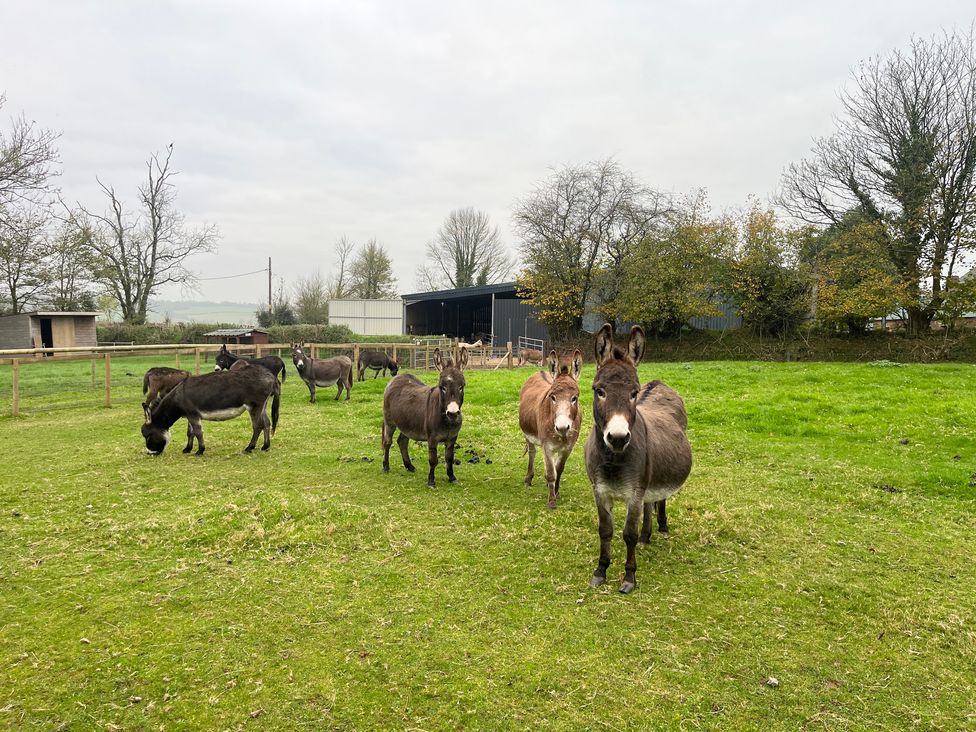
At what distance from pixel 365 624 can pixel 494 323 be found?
3852 cm

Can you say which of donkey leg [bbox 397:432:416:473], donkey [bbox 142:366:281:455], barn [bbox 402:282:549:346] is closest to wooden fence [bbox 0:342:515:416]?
barn [bbox 402:282:549:346]

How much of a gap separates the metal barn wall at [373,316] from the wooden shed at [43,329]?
734 inches

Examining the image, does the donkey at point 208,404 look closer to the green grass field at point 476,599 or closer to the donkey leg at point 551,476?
the green grass field at point 476,599

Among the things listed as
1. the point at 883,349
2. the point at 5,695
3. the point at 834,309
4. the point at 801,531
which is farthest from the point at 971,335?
the point at 5,695

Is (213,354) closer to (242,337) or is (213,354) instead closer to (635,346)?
(242,337)

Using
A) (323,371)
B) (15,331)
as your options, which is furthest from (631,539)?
(15,331)

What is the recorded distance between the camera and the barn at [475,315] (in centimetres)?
4044

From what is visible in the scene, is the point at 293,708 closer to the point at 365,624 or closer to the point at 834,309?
the point at 365,624

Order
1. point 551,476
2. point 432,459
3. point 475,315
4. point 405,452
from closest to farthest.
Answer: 1. point 551,476
2. point 432,459
3. point 405,452
4. point 475,315

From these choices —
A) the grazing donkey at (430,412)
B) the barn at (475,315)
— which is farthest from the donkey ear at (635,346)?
the barn at (475,315)

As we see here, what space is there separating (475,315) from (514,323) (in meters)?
12.4

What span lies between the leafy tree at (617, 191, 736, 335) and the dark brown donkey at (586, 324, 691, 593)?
2747cm

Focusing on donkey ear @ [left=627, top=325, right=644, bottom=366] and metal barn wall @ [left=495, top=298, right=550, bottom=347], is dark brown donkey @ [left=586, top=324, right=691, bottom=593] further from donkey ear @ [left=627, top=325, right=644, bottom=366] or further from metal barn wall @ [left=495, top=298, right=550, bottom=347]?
metal barn wall @ [left=495, top=298, right=550, bottom=347]

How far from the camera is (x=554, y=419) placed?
259 inches
